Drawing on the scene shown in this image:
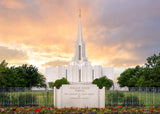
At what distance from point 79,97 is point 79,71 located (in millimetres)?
68308

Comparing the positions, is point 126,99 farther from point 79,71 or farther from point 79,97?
point 79,71

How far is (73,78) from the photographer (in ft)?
265

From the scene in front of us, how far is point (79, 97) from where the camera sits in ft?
44.8

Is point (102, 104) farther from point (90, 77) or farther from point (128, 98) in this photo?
point (90, 77)

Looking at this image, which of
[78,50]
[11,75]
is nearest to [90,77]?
[78,50]

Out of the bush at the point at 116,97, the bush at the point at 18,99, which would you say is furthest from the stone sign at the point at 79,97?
the bush at the point at 18,99

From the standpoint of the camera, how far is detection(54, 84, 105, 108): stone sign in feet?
44.7

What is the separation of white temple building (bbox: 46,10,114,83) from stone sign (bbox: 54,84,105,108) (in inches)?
2618

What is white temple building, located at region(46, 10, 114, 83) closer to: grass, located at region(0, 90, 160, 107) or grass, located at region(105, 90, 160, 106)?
grass, located at region(0, 90, 160, 107)

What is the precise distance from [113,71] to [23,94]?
2690 inches

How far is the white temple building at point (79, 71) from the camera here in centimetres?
8044

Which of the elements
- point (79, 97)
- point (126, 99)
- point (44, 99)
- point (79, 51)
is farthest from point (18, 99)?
point (79, 51)

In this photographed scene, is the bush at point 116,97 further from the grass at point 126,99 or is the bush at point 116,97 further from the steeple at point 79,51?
the steeple at point 79,51

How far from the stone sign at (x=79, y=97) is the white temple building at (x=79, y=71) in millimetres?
66490
